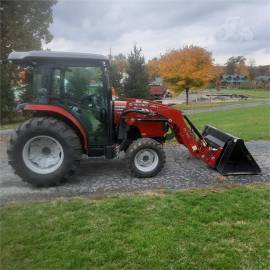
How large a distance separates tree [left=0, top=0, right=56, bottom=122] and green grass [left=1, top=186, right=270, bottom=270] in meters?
14.3

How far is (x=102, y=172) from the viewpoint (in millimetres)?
7301

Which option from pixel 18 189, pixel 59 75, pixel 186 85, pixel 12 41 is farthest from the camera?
pixel 186 85

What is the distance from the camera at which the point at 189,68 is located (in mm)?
28438

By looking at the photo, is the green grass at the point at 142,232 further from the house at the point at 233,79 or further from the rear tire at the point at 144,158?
the house at the point at 233,79

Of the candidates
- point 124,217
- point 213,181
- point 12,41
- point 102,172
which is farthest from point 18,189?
point 12,41

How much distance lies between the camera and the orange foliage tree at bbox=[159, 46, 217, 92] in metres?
28.5

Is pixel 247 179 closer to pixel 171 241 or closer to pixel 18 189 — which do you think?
pixel 171 241

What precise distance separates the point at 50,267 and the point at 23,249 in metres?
0.50

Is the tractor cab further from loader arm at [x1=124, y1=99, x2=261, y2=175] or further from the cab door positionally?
loader arm at [x1=124, y1=99, x2=261, y2=175]

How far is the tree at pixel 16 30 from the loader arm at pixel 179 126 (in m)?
12.8

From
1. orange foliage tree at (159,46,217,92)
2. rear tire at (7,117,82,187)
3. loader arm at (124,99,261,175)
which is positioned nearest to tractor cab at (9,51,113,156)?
rear tire at (7,117,82,187)

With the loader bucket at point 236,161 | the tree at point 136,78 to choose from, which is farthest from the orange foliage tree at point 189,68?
the loader bucket at point 236,161

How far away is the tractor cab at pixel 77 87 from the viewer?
258 inches

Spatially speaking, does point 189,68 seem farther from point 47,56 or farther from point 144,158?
point 47,56
